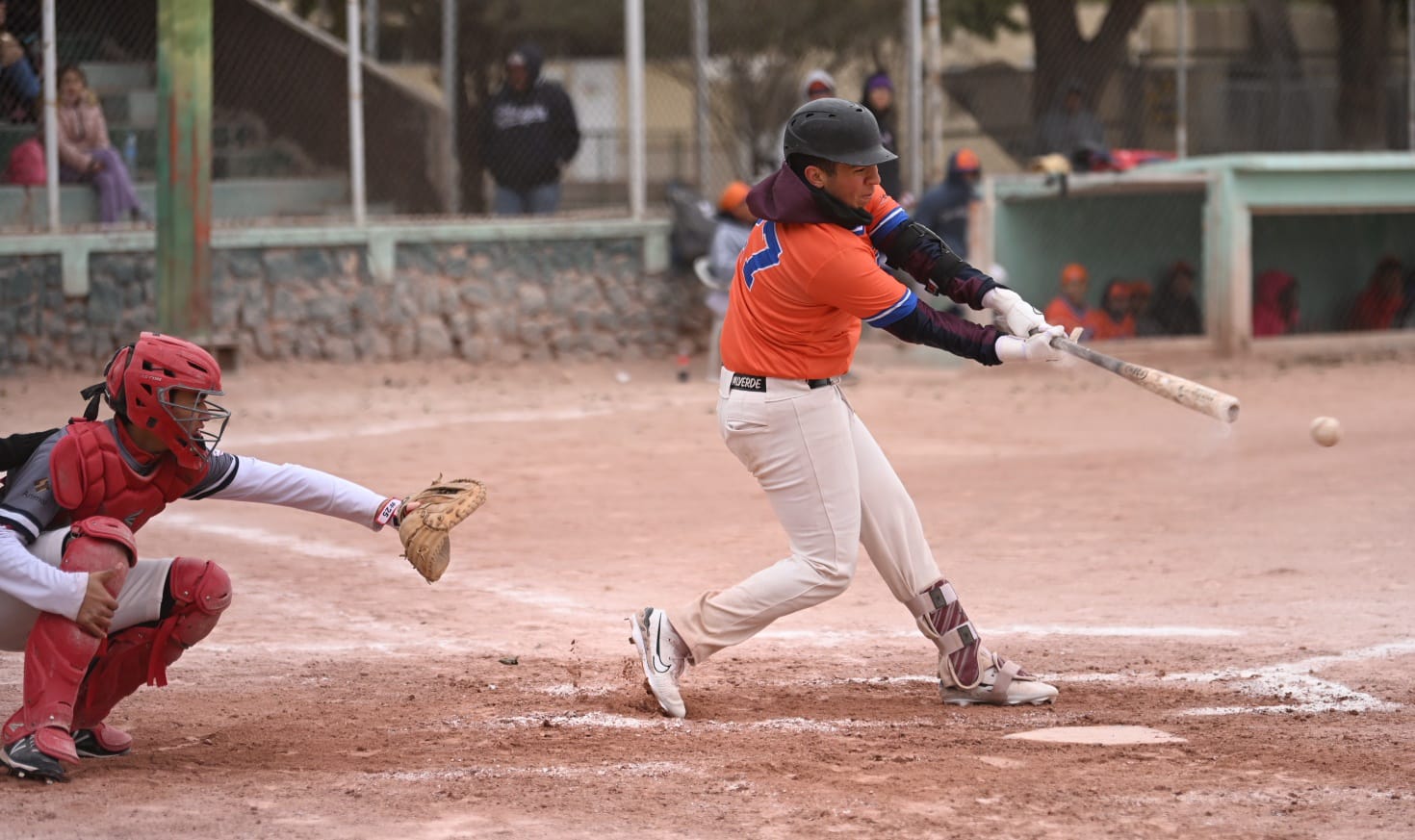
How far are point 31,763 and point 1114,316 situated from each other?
12.4 meters

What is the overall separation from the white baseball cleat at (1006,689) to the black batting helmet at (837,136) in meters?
1.67

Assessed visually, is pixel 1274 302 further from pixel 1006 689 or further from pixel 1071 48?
pixel 1006 689

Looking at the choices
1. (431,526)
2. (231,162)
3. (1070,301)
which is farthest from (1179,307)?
(431,526)

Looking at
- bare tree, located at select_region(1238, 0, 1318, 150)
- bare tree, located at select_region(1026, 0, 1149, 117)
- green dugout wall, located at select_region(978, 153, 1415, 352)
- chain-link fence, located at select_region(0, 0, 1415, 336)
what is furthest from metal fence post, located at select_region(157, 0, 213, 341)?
bare tree, located at select_region(1238, 0, 1318, 150)

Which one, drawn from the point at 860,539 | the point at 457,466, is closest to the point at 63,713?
the point at 860,539

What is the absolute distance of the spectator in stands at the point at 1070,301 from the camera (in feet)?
48.2

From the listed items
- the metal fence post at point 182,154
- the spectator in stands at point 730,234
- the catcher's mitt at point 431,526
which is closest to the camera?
→ the catcher's mitt at point 431,526

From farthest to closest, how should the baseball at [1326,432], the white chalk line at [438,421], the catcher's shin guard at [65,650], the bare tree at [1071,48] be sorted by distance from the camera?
the bare tree at [1071,48], the white chalk line at [438,421], the baseball at [1326,432], the catcher's shin guard at [65,650]

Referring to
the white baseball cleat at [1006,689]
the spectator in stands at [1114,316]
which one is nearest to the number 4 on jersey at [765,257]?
the white baseball cleat at [1006,689]

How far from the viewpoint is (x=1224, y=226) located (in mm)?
14375

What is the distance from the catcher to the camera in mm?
4480

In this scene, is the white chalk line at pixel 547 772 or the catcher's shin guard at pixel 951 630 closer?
the white chalk line at pixel 547 772

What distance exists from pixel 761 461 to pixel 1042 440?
6.18 metres

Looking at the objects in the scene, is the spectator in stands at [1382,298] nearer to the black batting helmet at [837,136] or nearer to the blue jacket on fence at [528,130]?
the blue jacket on fence at [528,130]
